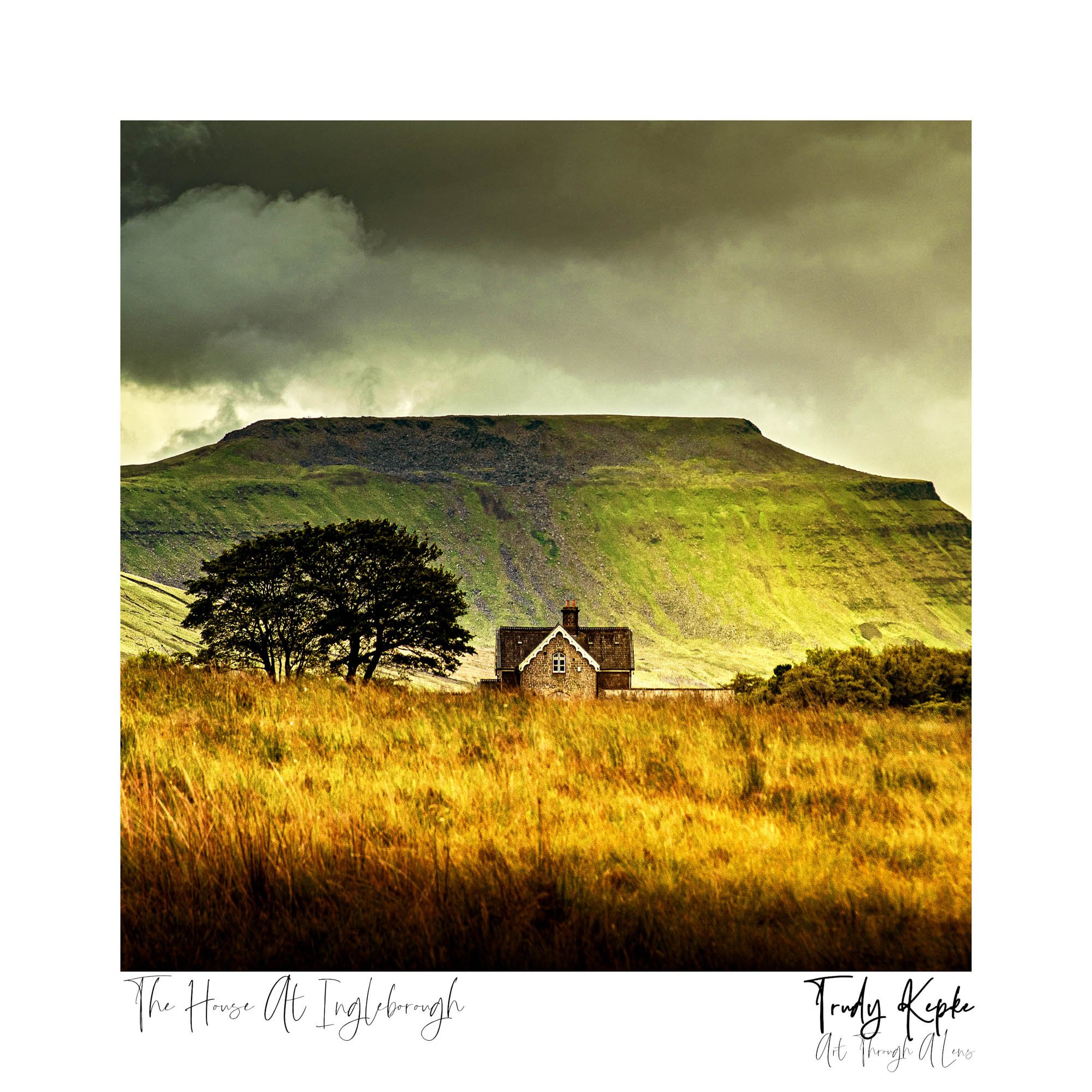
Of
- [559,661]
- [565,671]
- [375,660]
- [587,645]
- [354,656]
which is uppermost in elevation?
[354,656]

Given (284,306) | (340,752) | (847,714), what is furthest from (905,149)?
(284,306)

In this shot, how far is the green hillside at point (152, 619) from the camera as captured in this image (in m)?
72.9

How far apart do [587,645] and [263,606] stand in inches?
992

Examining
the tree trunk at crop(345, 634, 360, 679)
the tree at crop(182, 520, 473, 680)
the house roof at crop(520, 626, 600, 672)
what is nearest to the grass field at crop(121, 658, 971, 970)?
the tree at crop(182, 520, 473, 680)

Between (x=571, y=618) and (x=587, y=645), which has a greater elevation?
(x=571, y=618)

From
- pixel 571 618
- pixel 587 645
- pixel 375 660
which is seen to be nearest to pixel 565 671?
pixel 587 645

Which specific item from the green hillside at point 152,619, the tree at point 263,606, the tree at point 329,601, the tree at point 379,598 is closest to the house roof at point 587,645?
the tree at point 379,598

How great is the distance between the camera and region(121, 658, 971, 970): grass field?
145 inches

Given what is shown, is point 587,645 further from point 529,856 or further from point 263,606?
point 529,856

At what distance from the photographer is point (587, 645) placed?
171 feet

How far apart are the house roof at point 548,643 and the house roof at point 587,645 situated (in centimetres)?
26

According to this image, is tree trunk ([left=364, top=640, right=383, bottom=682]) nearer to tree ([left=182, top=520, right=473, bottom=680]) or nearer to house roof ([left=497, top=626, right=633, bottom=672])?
tree ([left=182, top=520, right=473, bottom=680])
